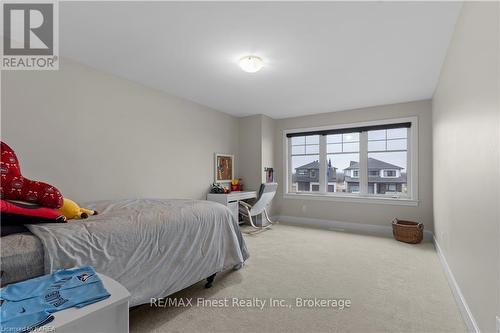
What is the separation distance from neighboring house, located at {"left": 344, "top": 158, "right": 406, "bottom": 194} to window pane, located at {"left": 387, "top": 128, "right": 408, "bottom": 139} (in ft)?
1.62

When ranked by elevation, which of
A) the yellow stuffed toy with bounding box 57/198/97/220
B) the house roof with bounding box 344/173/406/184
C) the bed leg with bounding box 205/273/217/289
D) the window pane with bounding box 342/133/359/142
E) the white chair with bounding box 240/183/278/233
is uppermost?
the window pane with bounding box 342/133/359/142

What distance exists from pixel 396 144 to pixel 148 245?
14.1ft

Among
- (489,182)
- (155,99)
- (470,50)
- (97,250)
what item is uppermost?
(155,99)

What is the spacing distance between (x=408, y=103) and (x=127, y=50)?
170 inches

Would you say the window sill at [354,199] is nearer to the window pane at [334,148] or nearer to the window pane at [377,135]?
the window pane at [334,148]

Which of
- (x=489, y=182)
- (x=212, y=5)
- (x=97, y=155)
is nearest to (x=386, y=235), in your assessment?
(x=489, y=182)

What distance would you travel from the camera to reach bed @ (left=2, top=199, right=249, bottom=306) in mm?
1268

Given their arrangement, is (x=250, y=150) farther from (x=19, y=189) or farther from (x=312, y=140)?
(x=19, y=189)

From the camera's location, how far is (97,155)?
280 centimetres

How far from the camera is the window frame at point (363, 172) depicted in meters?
4.02

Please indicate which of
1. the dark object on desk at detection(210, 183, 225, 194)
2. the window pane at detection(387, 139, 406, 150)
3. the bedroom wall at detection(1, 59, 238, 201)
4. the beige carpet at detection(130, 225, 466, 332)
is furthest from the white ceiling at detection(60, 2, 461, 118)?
the beige carpet at detection(130, 225, 466, 332)

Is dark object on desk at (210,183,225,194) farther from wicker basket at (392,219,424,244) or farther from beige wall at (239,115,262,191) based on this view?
wicker basket at (392,219,424,244)

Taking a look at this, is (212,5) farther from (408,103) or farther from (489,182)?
(408,103)

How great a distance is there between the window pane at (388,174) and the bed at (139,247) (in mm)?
3161
